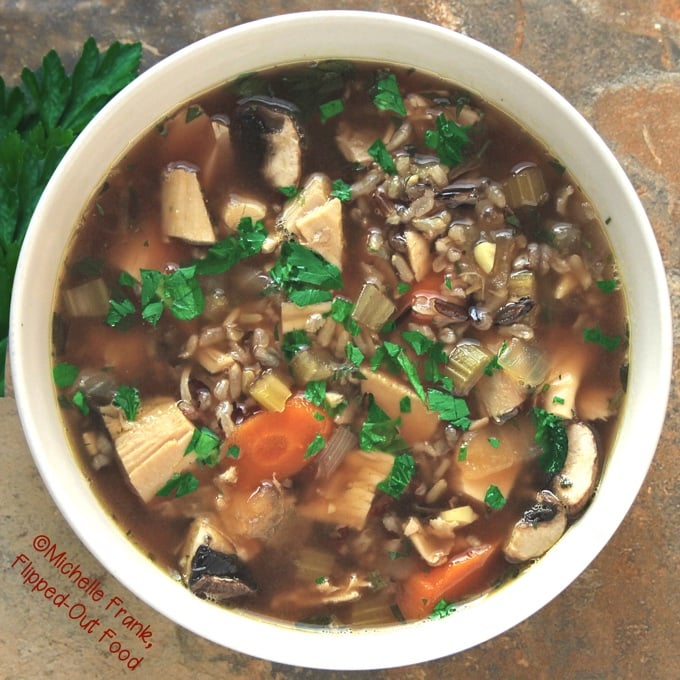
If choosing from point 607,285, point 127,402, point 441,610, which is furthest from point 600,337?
point 127,402

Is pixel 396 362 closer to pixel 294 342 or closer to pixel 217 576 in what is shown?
pixel 294 342

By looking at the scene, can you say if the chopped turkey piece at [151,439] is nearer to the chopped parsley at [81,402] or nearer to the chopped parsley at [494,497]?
the chopped parsley at [81,402]

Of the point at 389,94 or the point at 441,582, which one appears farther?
the point at 441,582

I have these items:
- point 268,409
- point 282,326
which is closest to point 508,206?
point 282,326

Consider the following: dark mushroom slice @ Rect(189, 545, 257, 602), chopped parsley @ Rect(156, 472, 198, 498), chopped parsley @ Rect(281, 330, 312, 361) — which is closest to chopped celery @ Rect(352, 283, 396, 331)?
chopped parsley @ Rect(281, 330, 312, 361)

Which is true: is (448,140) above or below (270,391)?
above

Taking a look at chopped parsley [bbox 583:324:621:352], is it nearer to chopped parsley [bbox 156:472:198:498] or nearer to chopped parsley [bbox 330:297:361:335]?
chopped parsley [bbox 330:297:361:335]
